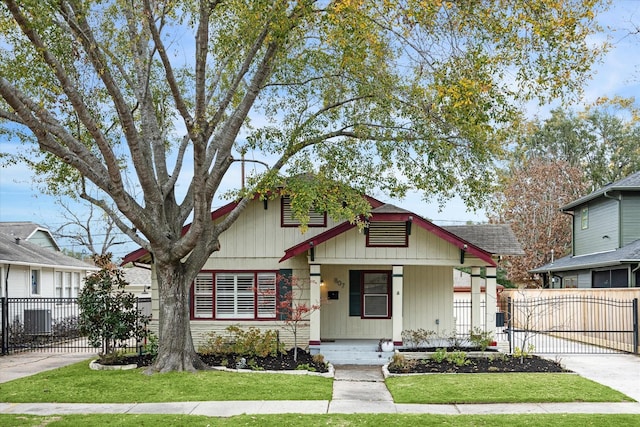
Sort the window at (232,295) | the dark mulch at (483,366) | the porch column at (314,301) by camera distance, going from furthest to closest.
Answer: the window at (232,295), the porch column at (314,301), the dark mulch at (483,366)

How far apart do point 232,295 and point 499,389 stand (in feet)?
30.0

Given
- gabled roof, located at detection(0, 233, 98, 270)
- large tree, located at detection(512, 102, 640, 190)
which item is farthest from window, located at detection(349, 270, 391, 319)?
large tree, located at detection(512, 102, 640, 190)

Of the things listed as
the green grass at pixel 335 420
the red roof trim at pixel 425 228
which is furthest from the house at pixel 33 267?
the green grass at pixel 335 420

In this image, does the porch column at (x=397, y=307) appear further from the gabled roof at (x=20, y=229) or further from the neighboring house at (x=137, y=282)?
the neighboring house at (x=137, y=282)

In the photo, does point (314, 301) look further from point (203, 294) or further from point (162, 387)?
point (162, 387)

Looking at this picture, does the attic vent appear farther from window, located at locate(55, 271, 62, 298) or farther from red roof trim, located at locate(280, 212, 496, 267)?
window, located at locate(55, 271, 62, 298)

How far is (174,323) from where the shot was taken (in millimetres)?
15766

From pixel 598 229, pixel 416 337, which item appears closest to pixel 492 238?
pixel 416 337

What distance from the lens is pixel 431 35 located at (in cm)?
1309

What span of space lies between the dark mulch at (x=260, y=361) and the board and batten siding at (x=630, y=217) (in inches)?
543

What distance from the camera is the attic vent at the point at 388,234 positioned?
18422 mm

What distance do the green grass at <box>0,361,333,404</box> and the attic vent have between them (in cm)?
479

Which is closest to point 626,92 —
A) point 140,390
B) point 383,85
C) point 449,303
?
point 449,303

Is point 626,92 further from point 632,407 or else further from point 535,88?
point 632,407
